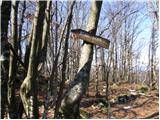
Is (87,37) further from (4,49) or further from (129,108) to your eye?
(129,108)

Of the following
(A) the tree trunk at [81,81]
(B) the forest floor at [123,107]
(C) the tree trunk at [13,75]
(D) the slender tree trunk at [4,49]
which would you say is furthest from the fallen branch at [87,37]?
(B) the forest floor at [123,107]

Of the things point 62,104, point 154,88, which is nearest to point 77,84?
point 62,104

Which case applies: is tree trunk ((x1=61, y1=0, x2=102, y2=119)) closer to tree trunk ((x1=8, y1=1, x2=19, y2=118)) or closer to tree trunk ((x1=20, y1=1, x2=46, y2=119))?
tree trunk ((x1=20, y1=1, x2=46, y2=119))

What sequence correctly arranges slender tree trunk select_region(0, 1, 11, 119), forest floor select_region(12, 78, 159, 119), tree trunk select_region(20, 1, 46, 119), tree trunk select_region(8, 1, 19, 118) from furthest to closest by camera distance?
forest floor select_region(12, 78, 159, 119)
tree trunk select_region(8, 1, 19, 118)
tree trunk select_region(20, 1, 46, 119)
slender tree trunk select_region(0, 1, 11, 119)

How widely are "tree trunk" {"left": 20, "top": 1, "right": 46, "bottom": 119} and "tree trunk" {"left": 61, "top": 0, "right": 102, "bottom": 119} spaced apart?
18.6 inches

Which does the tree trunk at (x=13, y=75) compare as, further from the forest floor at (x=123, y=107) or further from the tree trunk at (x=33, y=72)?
the forest floor at (x=123, y=107)

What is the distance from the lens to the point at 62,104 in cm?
454

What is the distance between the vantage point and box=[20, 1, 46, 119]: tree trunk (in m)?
4.43

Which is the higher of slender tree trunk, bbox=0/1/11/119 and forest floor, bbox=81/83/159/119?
slender tree trunk, bbox=0/1/11/119

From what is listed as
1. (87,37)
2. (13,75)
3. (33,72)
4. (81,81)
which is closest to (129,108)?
(13,75)

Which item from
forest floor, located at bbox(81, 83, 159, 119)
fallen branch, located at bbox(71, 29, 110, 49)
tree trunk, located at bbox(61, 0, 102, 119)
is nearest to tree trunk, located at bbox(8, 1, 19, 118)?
tree trunk, located at bbox(61, 0, 102, 119)

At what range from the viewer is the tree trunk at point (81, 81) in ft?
14.7

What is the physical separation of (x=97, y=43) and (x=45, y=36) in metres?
0.83

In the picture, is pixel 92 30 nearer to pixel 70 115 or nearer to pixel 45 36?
pixel 45 36
